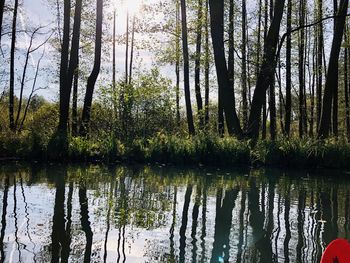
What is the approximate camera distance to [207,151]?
44.0 ft

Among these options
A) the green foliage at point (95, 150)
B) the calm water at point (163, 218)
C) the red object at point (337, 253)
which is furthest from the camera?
the green foliage at point (95, 150)

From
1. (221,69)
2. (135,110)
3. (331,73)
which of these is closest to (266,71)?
(221,69)

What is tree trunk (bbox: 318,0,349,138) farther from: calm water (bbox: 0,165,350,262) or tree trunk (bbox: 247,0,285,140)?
calm water (bbox: 0,165,350,262)

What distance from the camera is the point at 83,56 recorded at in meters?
27.4

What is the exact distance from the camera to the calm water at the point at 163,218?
4430 mm

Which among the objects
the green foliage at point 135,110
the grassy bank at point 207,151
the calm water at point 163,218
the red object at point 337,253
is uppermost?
Answer: the green foliage at point 135,110

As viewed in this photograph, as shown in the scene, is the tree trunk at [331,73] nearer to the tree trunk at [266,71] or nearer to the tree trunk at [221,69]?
the tree trunk at [266,71]

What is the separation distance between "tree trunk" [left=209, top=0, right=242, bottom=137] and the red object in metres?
12.4

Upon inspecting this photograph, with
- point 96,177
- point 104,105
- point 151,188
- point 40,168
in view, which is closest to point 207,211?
point 151,188

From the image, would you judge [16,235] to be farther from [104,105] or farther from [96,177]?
[104,105]

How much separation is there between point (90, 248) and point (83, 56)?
24.3 meters

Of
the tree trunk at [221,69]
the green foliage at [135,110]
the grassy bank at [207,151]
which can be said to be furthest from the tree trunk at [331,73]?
the green foliage at [135,110]

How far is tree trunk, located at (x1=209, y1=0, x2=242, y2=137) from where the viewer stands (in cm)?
1529

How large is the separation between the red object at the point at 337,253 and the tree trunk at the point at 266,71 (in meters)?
12.4
